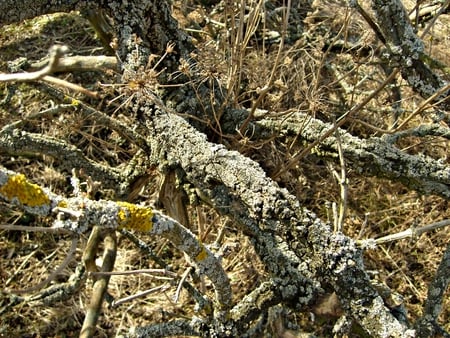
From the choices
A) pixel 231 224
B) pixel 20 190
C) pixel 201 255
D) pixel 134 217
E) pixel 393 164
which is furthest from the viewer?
pixel 231 224

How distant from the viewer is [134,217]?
4.23 ft

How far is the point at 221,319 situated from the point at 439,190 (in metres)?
0.94

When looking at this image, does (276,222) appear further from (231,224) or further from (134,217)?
(231,224)

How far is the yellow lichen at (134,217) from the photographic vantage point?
4.12 feet

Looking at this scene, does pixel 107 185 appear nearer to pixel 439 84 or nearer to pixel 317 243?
pixel 317 243

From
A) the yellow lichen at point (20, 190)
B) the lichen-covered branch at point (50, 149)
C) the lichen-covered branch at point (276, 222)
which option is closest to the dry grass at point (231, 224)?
the lichen-covered branch at point (50, 149)

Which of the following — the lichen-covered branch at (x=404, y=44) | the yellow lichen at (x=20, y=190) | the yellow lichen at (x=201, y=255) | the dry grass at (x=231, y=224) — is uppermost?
the lichen-covered branch at (x=404, y=44)

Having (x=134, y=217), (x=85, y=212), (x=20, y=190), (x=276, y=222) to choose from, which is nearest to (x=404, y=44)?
(x=276, y=222)

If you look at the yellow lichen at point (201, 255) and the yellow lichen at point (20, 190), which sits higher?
the yellow lichen at point (20, 190)

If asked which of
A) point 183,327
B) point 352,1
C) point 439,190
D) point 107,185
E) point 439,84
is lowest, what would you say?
point 183,327

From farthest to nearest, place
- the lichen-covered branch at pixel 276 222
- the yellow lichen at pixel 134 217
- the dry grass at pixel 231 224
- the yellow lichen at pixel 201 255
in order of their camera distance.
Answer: the dry grass at pixel 231 224
the yellow lichen at pixel 201 255
the lichen-covered branch at pixel 276 222
the yellow lichen at pixel 134 217

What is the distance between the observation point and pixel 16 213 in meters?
3.01

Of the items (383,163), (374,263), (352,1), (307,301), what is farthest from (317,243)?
(374,263)

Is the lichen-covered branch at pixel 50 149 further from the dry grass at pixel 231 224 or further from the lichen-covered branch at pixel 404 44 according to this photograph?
the lichen-covered branch at pixel 404 44
